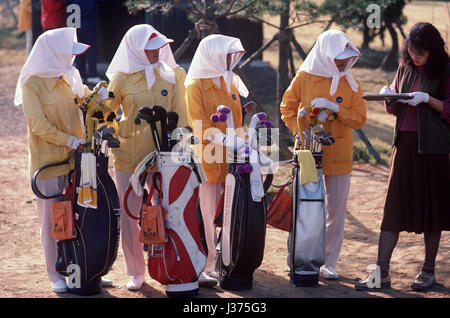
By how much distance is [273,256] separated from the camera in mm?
6215

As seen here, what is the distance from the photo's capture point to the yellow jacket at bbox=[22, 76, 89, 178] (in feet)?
15.8

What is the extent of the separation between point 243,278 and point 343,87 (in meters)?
1.57

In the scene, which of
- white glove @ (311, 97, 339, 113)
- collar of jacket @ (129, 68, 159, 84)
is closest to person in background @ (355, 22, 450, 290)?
white glove @ (311, 97, 339, 113)

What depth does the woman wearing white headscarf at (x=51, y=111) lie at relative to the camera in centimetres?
485

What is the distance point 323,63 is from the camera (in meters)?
5.38

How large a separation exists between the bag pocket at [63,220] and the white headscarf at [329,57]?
1.98 meters

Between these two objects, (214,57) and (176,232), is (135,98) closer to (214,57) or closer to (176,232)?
(214,57)

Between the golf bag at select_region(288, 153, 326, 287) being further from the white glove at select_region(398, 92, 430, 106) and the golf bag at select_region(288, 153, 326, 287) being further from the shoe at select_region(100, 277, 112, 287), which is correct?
the shoe at select_region(100, 277, 112, 287)

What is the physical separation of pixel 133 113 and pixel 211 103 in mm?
576

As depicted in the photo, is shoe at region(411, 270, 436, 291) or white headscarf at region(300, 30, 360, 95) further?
white headscarf at region(300, 30, 360, 95)

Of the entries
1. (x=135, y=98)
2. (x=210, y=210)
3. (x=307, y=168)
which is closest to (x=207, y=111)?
(x=135, y=98)

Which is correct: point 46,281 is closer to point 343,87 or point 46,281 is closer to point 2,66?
point 343,87

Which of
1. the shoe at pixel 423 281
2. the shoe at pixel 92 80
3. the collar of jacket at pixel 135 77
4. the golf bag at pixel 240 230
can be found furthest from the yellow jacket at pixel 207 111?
the shoe at pixel 92 80

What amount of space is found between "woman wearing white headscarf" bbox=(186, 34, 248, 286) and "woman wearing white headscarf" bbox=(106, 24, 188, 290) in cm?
14
